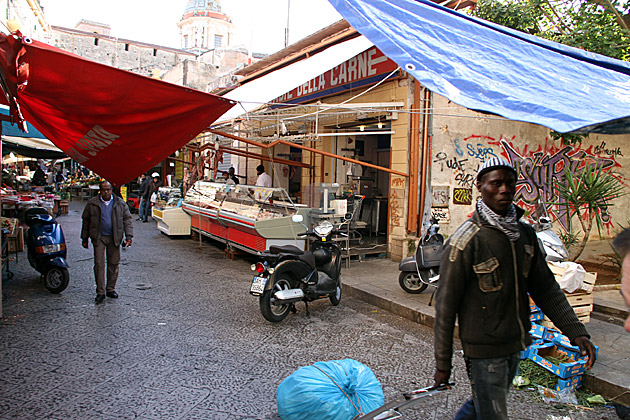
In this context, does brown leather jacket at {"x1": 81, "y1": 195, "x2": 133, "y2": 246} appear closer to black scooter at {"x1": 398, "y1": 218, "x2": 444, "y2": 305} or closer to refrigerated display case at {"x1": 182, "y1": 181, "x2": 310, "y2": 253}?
refrigerated display case at {"x1": 182, "y1": 181, "x2": 310, "y2": 253}

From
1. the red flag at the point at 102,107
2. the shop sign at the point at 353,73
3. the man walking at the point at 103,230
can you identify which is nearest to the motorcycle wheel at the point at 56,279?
the man walking at the point at 103,230

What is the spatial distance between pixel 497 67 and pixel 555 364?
2.74 metres

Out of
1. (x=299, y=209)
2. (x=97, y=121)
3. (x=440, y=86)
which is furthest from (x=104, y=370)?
(x=299, y=209)

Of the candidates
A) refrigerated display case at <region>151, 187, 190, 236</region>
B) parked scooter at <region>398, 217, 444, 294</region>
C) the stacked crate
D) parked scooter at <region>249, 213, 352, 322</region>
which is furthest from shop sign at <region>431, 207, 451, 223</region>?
refrigerated display case at <region>151, 187, 190, 236</region>

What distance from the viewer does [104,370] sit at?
4.16 metres

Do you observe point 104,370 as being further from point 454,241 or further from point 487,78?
point 487,78

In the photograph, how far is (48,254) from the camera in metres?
6.73

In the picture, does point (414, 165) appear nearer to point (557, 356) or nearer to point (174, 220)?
point (557, 356)

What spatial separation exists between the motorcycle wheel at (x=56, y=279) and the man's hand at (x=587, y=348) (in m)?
6.82

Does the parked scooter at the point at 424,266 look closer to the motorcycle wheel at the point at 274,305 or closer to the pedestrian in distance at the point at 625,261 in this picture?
the motorcycle wheel at the point at 274,305

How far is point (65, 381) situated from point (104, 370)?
0.34 metres

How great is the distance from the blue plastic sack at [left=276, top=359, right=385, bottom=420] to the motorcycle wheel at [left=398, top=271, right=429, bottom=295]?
11.9 ft

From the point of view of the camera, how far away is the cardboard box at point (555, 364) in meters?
3.86

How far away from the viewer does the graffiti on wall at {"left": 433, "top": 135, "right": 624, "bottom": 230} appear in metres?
9.16
